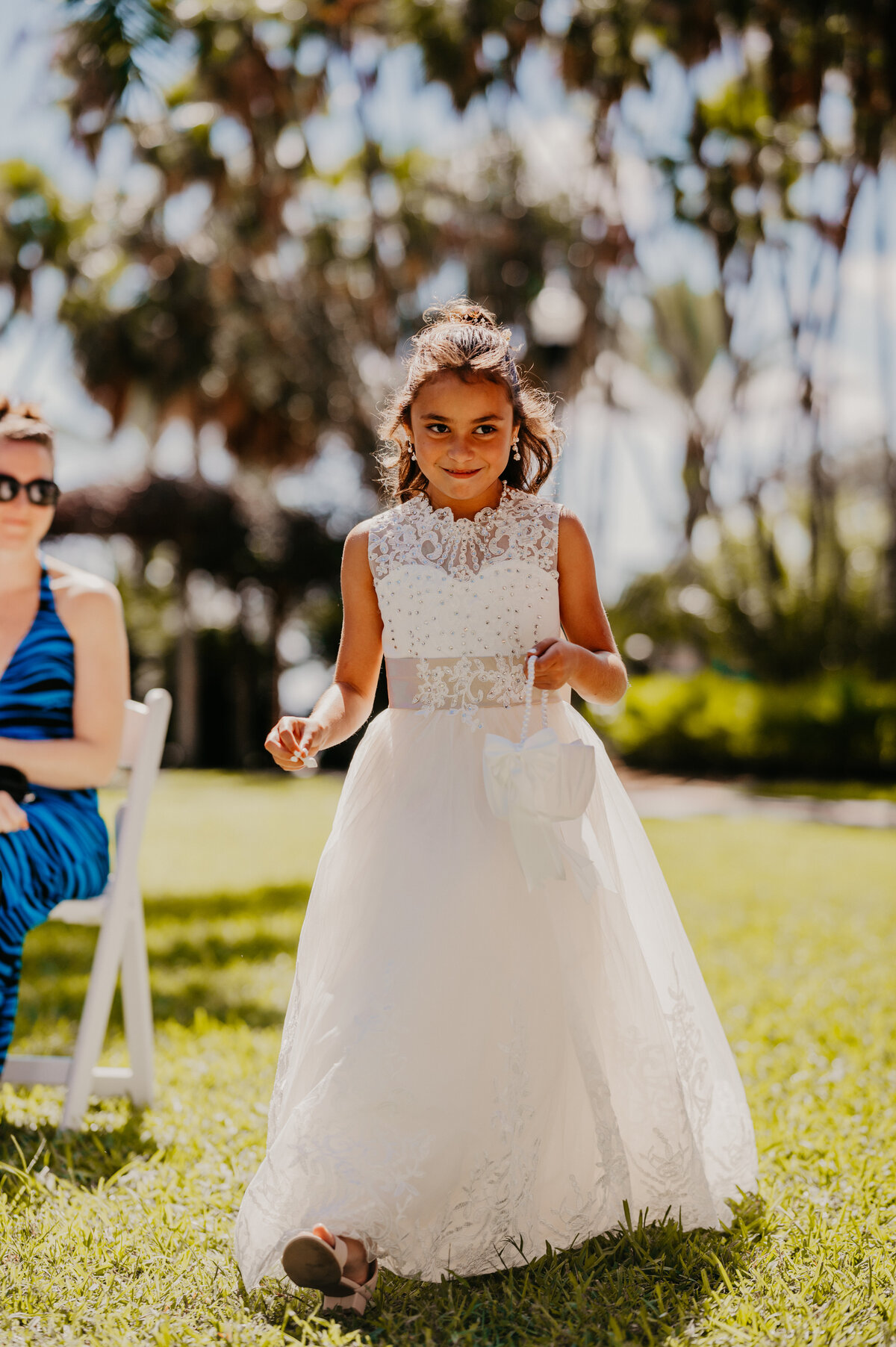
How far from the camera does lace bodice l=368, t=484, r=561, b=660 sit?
259 cm

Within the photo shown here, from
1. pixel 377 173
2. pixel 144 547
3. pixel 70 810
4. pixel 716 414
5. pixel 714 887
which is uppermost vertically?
pixel 377 173

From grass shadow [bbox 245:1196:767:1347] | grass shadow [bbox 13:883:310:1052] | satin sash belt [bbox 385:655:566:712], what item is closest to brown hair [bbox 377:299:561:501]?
satin sash belt [bbox 385:655:566:712]

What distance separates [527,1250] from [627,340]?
111 ft

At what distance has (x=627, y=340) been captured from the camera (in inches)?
1340

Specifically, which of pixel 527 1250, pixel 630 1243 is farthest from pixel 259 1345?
pixel 630 1243

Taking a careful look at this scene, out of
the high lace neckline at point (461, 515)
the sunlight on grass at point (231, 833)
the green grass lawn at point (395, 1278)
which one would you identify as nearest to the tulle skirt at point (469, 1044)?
the green grass lawn at point (395, 1278)

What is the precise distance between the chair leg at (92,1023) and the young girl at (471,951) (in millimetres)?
957

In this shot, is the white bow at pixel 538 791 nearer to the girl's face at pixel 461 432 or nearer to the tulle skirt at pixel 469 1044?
the tulle skirt at pixel 469 1044

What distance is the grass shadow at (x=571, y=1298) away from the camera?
2191 mm

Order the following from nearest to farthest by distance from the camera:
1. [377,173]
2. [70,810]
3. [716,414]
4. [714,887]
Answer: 1. [70,810]
2. [714,887]
3. [377,173]
4. [716,414]

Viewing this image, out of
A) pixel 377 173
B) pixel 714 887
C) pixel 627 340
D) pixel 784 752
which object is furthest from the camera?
pixel 627 340

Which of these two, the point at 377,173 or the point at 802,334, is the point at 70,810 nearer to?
the point at 377,173

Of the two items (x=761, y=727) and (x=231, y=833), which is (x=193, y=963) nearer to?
(x=231, y=833)

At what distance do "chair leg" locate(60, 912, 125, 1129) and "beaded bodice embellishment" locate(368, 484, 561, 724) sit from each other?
123 centimetres
